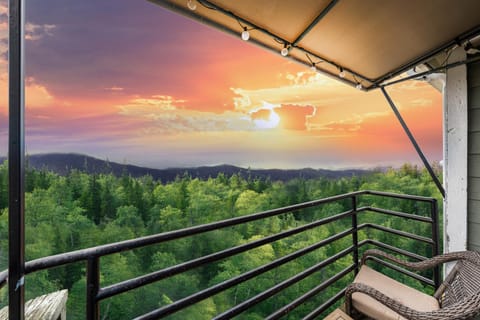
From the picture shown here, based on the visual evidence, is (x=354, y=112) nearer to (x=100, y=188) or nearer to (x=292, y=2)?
(x=292, y=2)

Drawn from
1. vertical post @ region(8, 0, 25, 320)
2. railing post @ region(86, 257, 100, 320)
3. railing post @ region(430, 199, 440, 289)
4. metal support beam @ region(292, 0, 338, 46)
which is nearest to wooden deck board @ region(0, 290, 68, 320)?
railing post @ region(86, 257, 100, 320)

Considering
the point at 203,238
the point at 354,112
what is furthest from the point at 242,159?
the point at 354,112

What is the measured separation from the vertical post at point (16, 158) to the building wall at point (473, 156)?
2.75m

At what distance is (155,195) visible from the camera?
9320mm

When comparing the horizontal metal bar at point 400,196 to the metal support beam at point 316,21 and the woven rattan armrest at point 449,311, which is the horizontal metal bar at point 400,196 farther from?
the metal support beam at point 316,21

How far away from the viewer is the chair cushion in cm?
140

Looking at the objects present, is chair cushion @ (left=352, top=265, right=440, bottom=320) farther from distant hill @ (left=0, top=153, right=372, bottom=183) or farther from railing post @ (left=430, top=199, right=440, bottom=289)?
distant hill @ (left=0, top=153, right=372, bottom=183)

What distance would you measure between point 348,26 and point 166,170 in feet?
25.3

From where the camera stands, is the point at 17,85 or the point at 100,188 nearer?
the point at 17,85

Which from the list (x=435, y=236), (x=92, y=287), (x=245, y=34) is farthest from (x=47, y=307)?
(x=435, y=236)

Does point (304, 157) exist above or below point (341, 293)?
above

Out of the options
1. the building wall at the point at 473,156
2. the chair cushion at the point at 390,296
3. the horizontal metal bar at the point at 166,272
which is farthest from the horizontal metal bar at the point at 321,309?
the building wall at the point at 473,156

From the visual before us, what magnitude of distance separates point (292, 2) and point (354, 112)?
8.91 metres

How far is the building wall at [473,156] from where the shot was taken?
1922mm
